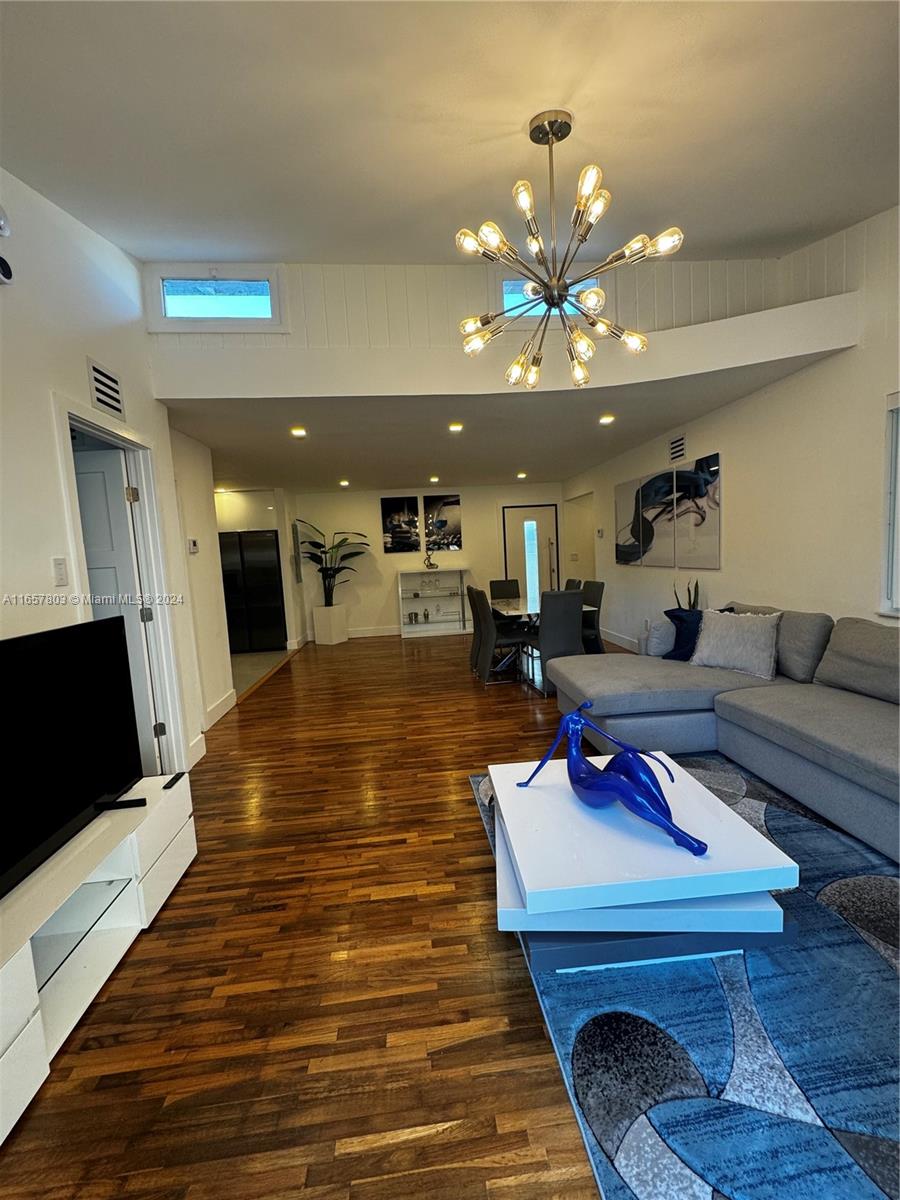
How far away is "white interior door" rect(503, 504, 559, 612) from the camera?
28.0 ft

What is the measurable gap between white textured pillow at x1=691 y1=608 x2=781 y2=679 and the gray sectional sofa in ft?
0.22

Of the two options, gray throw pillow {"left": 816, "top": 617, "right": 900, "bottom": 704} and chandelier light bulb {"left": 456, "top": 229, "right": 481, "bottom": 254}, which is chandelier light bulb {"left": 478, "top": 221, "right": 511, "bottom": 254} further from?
gray throw pillow {"left": 816, "top": 617, "right": 900, "bottom": 704}

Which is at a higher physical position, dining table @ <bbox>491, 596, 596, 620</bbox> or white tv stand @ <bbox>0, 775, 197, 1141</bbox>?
dining table @ <bbox>491, 596, 596, 620</bbox>

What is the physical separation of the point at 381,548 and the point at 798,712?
22.0ft

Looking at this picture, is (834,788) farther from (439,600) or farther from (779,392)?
(439,600)

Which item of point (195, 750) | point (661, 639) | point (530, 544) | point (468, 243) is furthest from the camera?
point (530, 544)

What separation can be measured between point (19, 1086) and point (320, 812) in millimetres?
1520

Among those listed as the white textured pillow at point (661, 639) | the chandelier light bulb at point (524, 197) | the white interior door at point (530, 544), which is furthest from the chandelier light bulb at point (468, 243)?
the white interior door at point (530, 544)

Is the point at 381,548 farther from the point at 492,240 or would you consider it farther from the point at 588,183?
the point at 588,183

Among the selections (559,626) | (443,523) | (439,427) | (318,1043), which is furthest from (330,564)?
(318,1043)

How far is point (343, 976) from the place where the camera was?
1603 mm

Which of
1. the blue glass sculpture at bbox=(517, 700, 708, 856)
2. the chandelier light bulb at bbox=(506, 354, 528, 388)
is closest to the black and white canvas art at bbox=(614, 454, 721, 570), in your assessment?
the chandelier light bulb at bbox=(506, 354, 528, 388)

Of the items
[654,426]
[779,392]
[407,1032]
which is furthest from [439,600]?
[407,1032]

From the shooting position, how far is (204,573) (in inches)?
171
